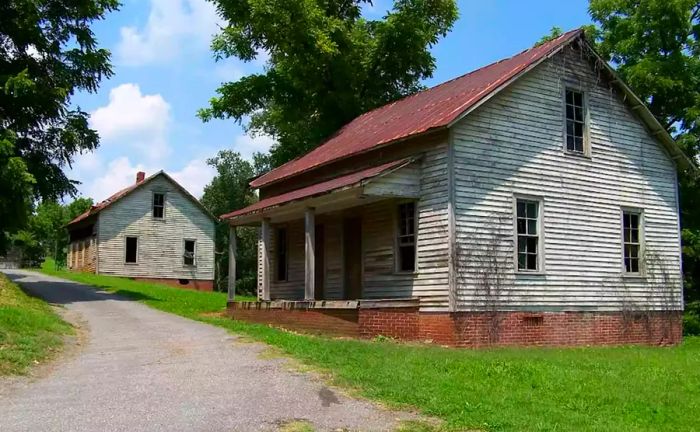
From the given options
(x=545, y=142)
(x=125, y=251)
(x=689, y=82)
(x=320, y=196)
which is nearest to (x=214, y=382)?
(x=320, y=196)

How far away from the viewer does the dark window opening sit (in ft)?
146

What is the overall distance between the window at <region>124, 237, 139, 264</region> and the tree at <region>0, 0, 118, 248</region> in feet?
62.8

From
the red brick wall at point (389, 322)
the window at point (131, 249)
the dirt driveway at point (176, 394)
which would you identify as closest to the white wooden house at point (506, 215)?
the red brick wall at point (389, 322)

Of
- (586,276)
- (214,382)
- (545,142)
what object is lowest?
(214,382)

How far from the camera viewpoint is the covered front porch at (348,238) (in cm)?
1578

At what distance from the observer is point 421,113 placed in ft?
58.6

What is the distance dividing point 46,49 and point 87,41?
1.43 m

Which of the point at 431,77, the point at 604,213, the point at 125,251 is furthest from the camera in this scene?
the point at 125,251

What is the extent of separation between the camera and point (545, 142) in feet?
55.2

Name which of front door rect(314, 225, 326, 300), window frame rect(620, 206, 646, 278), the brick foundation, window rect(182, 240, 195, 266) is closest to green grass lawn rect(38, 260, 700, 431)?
Answer: the brick foundation

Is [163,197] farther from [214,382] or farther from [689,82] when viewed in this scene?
[214,382]

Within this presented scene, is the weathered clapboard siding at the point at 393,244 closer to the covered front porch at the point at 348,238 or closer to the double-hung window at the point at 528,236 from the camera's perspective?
the covered front porch at the point at 348,238

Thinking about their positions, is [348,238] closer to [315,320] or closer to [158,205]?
[315,320]

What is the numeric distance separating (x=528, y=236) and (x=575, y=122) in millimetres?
3429
